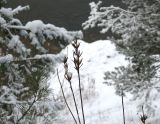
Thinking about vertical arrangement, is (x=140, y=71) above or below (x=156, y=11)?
below

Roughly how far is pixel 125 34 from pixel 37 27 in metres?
3.18

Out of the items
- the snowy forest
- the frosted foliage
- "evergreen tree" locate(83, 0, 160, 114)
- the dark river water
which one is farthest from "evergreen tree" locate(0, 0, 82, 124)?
the dark river water

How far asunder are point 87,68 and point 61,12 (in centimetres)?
1519

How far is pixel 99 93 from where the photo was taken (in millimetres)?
10781

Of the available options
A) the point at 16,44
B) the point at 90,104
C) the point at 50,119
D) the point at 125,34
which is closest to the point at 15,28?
the point at 16,44

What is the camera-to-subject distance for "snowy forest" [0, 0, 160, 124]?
448 cm

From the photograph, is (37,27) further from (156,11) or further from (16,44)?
(156,11)

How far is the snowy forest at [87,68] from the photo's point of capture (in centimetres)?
→ 448

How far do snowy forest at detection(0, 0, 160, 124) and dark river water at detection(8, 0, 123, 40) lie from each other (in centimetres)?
1075

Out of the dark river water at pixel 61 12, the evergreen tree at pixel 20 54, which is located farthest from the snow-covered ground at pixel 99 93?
the dark river water at pixel 61 12

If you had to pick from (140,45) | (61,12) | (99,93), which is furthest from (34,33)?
(61,12)

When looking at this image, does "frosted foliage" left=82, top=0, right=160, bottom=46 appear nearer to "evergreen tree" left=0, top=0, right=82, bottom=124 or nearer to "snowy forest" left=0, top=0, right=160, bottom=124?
"snowy forest" left=0, top=0, right=160, bottom=124

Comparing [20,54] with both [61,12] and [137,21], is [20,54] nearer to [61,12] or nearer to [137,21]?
[137,21]

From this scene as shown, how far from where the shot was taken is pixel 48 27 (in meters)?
4.55
